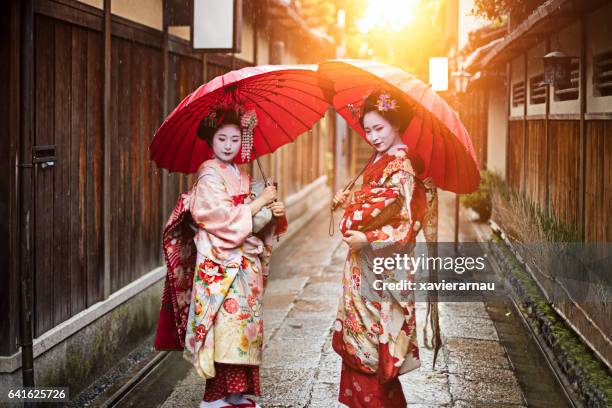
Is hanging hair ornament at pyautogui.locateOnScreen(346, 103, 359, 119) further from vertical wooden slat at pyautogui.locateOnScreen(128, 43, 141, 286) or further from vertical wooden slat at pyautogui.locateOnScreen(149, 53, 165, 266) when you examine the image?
vertical wooden slat at pyautogui.locateOnScreen(149, 53, 165, 266)

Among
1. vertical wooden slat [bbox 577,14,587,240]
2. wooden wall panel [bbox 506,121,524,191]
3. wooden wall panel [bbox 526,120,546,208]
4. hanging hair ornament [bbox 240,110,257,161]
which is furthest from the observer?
wooden wall panel [bbox 506,121,524,191]

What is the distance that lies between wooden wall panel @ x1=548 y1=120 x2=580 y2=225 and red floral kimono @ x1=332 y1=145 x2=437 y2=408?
13.0 feet

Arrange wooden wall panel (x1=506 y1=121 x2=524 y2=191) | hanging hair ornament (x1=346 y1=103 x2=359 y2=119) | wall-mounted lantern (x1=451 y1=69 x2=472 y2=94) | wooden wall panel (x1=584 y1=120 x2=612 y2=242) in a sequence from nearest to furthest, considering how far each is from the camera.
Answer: hanging hair ornament (x1=346 y1=103 x2=359 y2=119) → wooden wall panel (x1=584 y1=120 x2=612 y2=242) → wooden wall panel (x1=506 y1=121 x2=524 y2=191) → wall-mounted lantern (x1=451 y1=69 x2=472 y2=94)

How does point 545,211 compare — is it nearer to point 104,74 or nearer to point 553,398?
point 553,398

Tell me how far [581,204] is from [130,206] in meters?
4.62

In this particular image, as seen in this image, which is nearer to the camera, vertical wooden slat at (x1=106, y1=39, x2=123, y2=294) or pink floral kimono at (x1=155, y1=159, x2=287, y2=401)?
pink floral kimono at (x1=155, y1=159, x2=287, y2=401)

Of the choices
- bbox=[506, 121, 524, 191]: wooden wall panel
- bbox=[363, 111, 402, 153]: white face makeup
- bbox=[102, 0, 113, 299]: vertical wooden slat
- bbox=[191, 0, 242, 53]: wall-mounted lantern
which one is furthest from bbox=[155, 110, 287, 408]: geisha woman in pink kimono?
bbox=[506, 121, 524, 191]: wooden wall panel

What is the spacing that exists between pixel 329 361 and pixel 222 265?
7.72ft

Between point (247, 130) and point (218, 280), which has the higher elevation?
point (247, 130)

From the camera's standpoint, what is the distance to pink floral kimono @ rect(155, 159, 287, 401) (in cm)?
537

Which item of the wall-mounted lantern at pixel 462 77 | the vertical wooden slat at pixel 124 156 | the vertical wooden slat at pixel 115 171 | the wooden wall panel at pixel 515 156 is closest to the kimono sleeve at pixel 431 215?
the vertical wooden slat at pixel 115 171

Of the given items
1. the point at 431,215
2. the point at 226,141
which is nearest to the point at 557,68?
the point at 431,215

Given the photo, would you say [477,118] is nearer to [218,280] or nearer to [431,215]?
[431,215]

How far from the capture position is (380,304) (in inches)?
195
